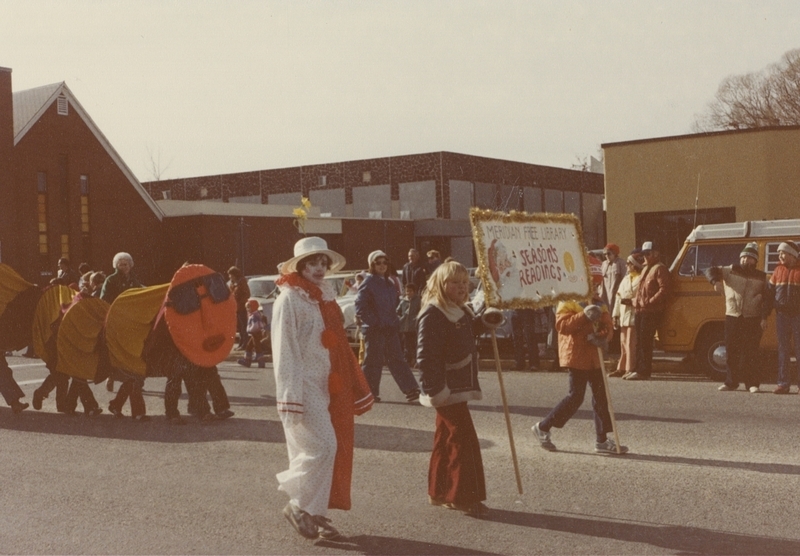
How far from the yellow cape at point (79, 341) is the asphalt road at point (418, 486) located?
0.61 metres

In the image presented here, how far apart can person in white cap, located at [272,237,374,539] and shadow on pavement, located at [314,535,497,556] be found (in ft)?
0.36

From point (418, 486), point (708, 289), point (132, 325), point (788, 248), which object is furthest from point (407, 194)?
point (418, 486)

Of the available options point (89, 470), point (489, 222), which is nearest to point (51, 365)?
point (89, 470)

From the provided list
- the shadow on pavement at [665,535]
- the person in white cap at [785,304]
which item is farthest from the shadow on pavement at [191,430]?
the person in white cap at [785,304]

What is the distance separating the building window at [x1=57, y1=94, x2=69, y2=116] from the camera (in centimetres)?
4281

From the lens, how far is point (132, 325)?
1109 cm

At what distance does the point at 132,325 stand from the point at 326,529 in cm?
585

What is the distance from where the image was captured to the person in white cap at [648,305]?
13.6 meters

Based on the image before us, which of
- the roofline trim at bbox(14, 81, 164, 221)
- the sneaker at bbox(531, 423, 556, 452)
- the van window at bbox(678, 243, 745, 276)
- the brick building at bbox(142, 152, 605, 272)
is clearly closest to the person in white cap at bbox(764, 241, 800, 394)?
the van window at bbox(678, 243, 745, 276)

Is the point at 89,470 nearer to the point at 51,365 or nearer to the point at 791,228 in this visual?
the point at 51,365

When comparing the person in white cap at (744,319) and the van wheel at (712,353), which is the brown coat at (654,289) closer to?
the van wheel at (712,353)

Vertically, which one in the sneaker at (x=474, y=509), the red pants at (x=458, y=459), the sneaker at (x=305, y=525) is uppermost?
the red pants at (x=458, y=459)

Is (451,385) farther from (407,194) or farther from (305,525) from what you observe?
(407,194)

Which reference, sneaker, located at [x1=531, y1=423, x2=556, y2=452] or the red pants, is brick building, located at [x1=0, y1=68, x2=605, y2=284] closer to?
sneaker, located at [x1=531, y1=423, x2=556, y2=452]
